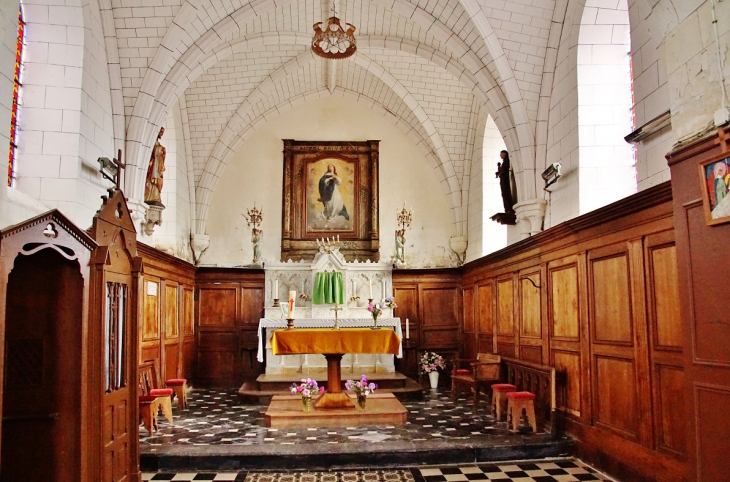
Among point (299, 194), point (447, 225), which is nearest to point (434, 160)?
point (447, 225)

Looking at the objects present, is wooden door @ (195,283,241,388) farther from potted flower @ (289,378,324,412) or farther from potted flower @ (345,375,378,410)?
potted flower @ (345,375,378,410)

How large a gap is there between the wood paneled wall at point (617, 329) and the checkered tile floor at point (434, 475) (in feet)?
1.30

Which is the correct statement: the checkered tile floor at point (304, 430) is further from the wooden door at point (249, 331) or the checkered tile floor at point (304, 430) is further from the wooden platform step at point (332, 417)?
the wooden door at point (249, 331)

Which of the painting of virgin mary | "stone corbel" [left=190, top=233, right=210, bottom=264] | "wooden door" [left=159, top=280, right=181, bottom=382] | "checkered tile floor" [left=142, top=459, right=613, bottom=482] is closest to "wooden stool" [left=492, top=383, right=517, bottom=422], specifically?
"checkered tile floor" [left=142, top=459, right=613, bottom=482]

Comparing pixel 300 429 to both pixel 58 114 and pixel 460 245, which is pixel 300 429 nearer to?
pixel 58 114

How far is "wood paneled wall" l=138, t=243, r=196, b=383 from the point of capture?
9.09 metres

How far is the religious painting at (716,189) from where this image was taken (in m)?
3.81

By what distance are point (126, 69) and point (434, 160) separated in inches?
280

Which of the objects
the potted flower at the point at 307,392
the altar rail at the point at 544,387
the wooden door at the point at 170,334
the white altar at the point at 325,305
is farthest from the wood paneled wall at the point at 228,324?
the altar rail at the point at 544,387

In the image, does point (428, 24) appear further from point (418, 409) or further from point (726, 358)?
point (726, 358)

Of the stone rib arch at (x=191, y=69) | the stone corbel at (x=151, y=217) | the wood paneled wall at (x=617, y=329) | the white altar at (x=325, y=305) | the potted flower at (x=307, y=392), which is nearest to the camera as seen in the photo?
the wood paneled wall at (x=617, y=329)

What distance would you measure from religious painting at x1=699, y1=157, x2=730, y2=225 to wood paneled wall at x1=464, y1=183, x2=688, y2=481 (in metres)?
1.15

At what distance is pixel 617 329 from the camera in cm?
621

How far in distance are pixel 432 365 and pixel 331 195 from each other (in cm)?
441
